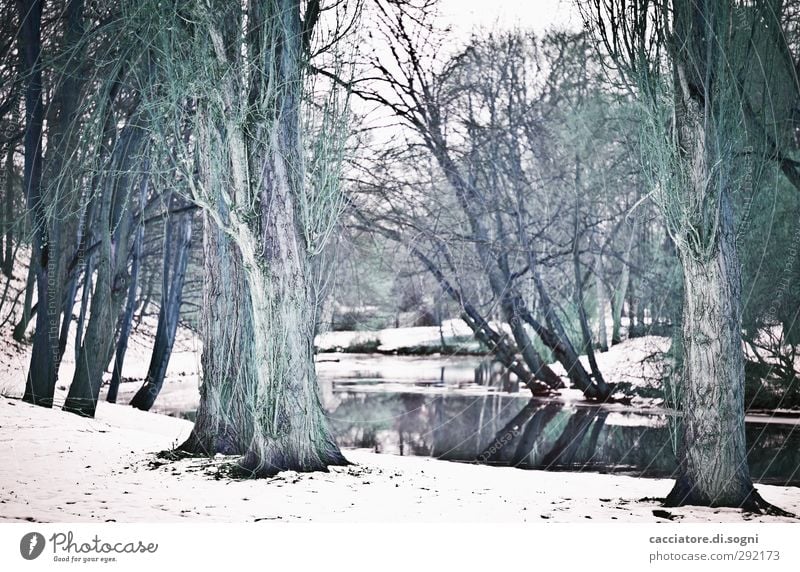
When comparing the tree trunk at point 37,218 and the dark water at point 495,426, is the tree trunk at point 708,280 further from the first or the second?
the tree trunk at point 37,218

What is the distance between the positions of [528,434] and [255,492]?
11.2 ft

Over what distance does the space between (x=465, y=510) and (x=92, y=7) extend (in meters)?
3.26

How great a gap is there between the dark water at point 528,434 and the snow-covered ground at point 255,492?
0.71 metres

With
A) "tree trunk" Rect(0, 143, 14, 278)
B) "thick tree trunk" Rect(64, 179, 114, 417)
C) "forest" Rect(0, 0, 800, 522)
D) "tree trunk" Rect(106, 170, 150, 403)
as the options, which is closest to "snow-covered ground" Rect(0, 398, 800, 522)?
"forest" Rect(0, 0, 800, 522)

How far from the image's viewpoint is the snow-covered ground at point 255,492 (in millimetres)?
3463

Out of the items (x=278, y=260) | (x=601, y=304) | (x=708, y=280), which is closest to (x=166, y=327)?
(x=278, y=260)

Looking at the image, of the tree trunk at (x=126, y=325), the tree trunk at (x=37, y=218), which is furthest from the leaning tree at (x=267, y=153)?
the tree trunk at (x=126, y=325)

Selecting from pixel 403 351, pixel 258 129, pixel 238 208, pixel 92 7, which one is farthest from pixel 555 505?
pixel 403 351

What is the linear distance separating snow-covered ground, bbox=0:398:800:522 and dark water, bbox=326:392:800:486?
0.71 metres

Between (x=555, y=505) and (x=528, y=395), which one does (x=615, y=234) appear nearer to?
(x=528, y=395)

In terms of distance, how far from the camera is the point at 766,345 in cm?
500

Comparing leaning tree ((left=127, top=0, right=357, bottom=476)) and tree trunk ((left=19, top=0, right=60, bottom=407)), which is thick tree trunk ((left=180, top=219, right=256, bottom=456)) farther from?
tree trunk ((left=19, top=0, right=60, bottom=407))

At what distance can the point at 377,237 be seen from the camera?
6652 millimetres

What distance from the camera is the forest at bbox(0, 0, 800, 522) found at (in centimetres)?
354
